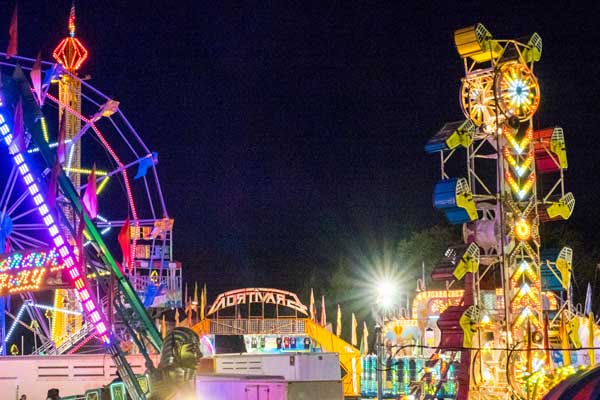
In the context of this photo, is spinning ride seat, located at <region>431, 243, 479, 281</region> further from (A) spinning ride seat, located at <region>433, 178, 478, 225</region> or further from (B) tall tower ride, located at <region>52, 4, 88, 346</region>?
(B) tall tower ride, located at <region>52, 4, 88, 346</region>

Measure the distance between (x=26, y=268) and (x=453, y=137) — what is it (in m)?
11.2

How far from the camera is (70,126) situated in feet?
127

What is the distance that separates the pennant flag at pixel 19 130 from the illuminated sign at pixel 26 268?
106 inches

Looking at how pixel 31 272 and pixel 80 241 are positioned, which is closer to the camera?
pixel 80 241

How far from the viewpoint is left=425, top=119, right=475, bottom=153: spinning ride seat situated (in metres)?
18.8

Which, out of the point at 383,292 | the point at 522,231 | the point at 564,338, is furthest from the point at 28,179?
the point at 383,292

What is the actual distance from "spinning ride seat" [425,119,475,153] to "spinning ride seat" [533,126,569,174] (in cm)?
212

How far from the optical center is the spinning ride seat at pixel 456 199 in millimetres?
18062

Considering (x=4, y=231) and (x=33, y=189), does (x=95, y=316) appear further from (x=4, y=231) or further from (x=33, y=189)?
(x=4, y=231)

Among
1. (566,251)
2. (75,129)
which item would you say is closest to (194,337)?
(566,251)

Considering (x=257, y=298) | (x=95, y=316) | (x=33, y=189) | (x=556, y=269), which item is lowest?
(x=95, y=316)

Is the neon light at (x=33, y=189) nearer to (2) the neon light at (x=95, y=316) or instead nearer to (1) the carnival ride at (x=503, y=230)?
(2) the neon light at (x=95, y=316)

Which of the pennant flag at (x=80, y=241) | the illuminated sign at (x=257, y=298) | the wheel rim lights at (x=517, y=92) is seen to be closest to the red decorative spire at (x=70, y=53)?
the illuminated sign at (x=257, y=298)

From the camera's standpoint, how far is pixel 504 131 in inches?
752
